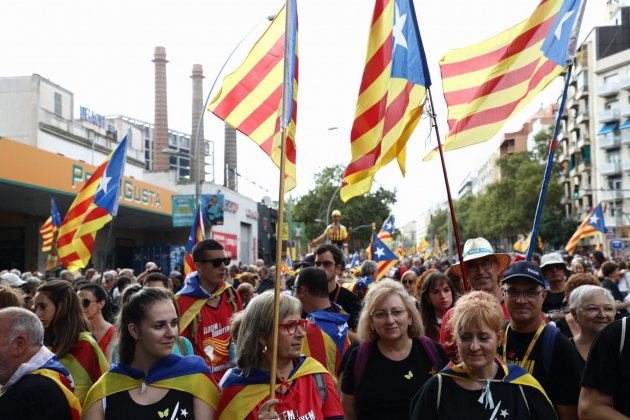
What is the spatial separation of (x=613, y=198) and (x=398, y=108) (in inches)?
2963

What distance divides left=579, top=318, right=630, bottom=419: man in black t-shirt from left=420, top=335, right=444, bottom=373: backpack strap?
1.02 metres

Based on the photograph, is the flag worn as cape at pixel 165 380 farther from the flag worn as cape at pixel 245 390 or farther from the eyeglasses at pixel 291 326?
the eyeglasses at pixel 291 326

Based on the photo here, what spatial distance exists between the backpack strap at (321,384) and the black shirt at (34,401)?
1.26 metres

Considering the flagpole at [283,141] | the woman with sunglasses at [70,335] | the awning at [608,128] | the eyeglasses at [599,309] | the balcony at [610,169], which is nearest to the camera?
the flagpole at [283,141]

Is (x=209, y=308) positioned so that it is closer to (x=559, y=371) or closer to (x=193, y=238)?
(x=559, y=371)

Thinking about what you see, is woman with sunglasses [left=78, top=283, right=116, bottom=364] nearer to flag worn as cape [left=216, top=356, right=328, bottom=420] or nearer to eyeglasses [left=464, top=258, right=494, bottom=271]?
flag worn as cape [left=216, top=356, right=328, bottom=420]

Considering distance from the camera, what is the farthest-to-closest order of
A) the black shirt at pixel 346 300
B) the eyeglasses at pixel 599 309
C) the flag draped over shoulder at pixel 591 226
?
the flag draped over shoulder at pixel 591 226
the black shirt at pixel 346 300
the eyeglasses at pixel 599 309

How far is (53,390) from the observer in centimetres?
349

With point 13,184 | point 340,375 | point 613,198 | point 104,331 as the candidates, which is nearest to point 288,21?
point 340,375

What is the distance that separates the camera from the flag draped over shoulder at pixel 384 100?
5.73 metres

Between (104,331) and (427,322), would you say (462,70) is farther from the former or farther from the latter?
(104,331)

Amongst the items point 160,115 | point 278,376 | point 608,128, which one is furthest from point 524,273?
point 608,128

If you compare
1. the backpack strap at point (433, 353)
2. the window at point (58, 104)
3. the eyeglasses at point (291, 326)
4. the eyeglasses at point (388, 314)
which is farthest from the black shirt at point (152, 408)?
the window at point (58, 104)

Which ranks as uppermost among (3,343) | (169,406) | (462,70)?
(462,70)
